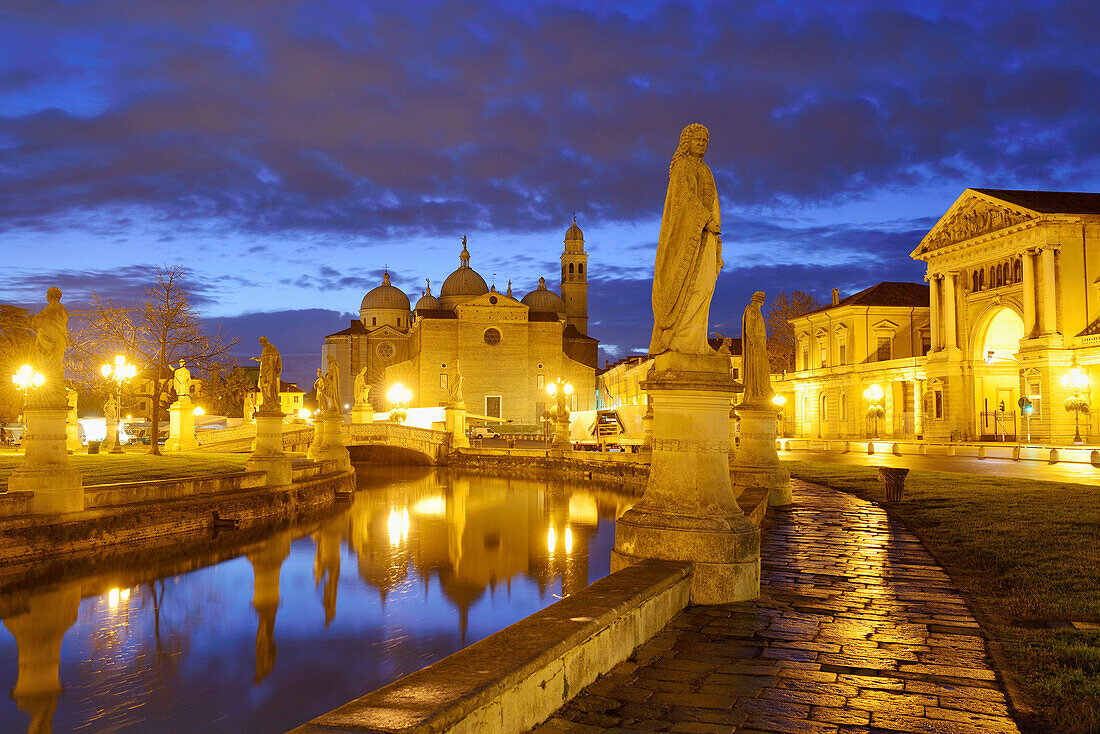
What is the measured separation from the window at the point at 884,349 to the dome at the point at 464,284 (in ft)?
147

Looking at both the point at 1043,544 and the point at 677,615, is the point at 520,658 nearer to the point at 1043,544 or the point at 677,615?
the point at 677,615

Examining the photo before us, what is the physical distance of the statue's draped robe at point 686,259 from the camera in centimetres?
598

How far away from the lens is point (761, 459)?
42.1ft

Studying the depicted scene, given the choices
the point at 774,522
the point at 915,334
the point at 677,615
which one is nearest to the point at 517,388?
the point at 915,334

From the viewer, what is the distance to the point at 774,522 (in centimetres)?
1058

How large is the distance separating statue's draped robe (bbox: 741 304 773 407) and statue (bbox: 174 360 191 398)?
24978 millimetres

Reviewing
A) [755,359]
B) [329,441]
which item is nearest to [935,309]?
[329,441]

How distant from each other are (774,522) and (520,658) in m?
8.01

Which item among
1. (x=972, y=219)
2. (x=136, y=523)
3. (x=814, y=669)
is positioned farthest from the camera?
(x=972, y=219)

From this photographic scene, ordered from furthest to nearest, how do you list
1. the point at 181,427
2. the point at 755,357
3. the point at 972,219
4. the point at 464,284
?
the point at 464,284, the point at 972,219, the point at 181,427, the point at 755,357

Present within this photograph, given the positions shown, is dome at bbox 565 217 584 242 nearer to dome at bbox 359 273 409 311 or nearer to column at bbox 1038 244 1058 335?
dome at bbox 359 273 409 311

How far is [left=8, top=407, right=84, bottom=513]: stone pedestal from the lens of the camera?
12.1m

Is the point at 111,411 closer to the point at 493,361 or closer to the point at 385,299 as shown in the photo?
the point at 493,361

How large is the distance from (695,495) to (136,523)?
461 inches
